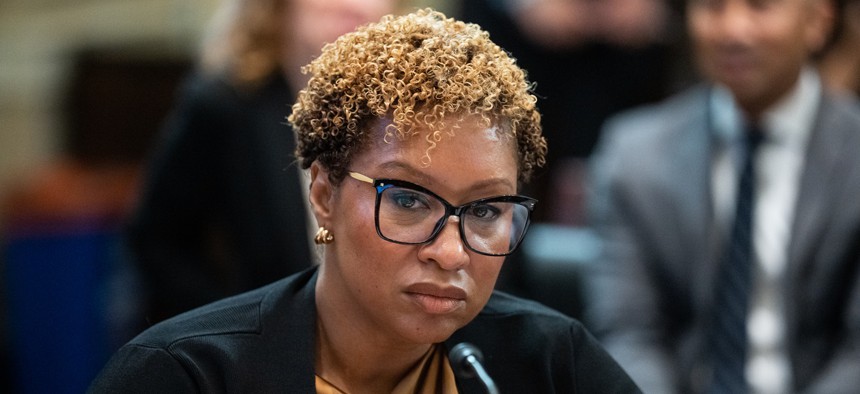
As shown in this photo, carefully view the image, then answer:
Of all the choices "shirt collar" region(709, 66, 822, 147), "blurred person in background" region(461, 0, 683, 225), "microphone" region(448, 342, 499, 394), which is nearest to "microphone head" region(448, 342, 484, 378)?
"microphone" region(448, 342, 499, 394)

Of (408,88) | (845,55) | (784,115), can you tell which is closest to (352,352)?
(408,88)

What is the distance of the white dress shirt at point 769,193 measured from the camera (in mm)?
2307

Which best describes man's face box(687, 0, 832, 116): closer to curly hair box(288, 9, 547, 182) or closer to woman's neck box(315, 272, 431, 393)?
curly hair box(288, 9, 547, 182)

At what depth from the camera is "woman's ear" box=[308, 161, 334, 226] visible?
4.57ft

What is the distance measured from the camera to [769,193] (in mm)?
2402

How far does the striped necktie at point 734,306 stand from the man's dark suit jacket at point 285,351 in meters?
0.89

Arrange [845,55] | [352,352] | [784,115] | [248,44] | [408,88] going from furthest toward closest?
[845,55]
[248,44]
[784,115]
[352,352]
[408,88]

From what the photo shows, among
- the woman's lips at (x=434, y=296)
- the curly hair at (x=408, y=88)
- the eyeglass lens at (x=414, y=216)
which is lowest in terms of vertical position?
the woman's lips at (x=434, y=296)

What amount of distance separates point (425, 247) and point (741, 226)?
1249mm

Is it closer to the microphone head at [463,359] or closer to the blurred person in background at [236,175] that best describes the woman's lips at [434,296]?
the microphone head at [463,359]

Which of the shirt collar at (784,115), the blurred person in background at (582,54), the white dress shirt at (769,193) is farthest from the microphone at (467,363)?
the blurred person in background at (582,54)

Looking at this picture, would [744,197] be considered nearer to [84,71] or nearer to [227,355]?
[227,355]

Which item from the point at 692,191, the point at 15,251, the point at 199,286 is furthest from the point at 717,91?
the point at 15,251

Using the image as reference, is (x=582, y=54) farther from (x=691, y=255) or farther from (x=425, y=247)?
(x=425, y=247)
